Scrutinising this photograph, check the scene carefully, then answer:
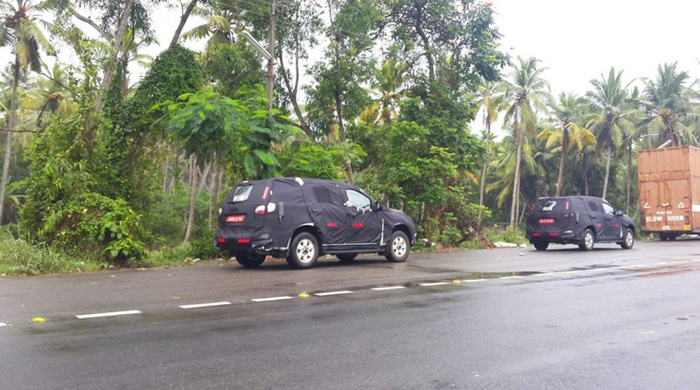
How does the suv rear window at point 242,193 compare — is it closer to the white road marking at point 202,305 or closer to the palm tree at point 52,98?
the white road marking at point 202,305

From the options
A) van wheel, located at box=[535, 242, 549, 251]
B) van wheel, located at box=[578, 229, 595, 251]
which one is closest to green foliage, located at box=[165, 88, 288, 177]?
van wheel, located at box=[535, 242, 549, 251]

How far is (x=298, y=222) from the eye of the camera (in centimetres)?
1223

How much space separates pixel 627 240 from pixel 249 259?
14.3 metres

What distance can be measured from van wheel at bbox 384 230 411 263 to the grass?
6535 millimetres

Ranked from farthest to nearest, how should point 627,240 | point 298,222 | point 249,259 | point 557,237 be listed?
point 627,240 < point 557,237 < point 249,259 < point 298,222

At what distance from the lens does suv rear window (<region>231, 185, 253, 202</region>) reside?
40.7 ft

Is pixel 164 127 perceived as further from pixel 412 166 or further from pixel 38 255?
pixel 412 166

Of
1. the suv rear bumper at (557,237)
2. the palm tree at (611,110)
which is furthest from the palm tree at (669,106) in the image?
the suv rear bumper at (557,237)

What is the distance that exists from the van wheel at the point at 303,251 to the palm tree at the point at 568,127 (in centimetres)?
3700

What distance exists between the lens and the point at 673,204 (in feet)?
89.5

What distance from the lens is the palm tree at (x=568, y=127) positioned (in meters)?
45.6

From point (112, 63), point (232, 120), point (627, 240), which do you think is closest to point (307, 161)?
point (232, 120)

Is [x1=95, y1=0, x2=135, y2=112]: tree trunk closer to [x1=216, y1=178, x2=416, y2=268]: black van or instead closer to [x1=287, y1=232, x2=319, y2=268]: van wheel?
[x1=216, y1=178, x2=416, y2=268]: black van

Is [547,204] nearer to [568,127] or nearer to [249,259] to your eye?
[249,259]
